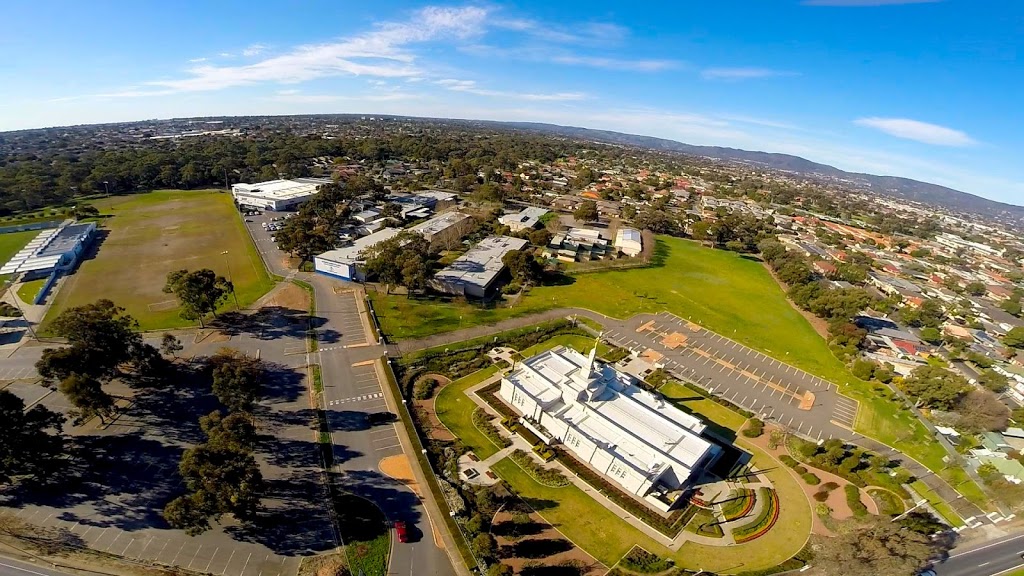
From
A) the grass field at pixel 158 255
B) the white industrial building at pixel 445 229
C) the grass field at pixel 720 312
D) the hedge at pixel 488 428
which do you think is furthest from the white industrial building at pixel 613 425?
the white industrial building at pixel 445 229

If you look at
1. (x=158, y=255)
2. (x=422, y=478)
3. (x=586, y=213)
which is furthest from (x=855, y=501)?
(x=158, y=255)

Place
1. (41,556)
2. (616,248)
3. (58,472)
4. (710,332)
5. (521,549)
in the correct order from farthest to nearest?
(616,248) < (710,332) < (58,472) < (521,549) < (41,556)

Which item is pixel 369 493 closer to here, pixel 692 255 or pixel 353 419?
pixel 353 419

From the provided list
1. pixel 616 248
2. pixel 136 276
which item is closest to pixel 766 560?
pixel 616 248

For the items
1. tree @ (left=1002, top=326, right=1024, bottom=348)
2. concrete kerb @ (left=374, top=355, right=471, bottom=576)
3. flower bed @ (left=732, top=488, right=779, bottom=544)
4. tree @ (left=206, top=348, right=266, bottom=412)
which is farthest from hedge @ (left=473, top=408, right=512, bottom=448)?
tree @ (left=1002, top=326, right=1024, bottom=348)

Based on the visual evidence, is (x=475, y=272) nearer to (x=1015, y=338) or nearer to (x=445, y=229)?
(x=445, y=229)

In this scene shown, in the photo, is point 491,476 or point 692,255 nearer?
point 491,476

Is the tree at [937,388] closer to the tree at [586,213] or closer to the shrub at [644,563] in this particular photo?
the shrub at [644,563]
